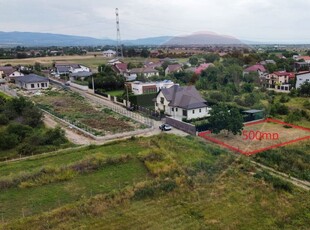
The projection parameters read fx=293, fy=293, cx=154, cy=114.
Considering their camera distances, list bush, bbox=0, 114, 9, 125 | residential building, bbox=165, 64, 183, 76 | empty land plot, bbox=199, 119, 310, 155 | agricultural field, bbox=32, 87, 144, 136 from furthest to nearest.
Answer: residential building, bbox=165, 64, 183, 76, bush, bbox=0, 114, 9, 125, agricultural field, bbox=32, 87, 144, 136, empty land plot, bbox=199, 119, 310, 155

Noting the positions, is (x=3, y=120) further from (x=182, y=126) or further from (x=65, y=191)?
(x=182, y=126)

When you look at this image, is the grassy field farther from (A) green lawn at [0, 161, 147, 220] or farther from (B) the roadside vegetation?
(B) the roadside vegetation

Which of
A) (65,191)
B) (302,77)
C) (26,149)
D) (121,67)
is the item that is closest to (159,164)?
(65,191)

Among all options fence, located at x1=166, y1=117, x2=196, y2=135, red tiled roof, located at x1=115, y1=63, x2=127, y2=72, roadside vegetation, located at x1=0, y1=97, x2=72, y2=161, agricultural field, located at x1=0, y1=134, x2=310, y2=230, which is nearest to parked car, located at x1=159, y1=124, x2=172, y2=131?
fence, located at x1=166, y1=117, x2=196, y2=135

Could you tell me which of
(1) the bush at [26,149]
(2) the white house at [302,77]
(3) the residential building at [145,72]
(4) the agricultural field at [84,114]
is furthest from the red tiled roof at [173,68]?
(1) the bush at [26,149]

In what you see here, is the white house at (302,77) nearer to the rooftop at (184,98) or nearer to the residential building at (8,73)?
the rooftop at (184,98)

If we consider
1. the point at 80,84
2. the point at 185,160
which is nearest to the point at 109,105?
the point at 80,84
